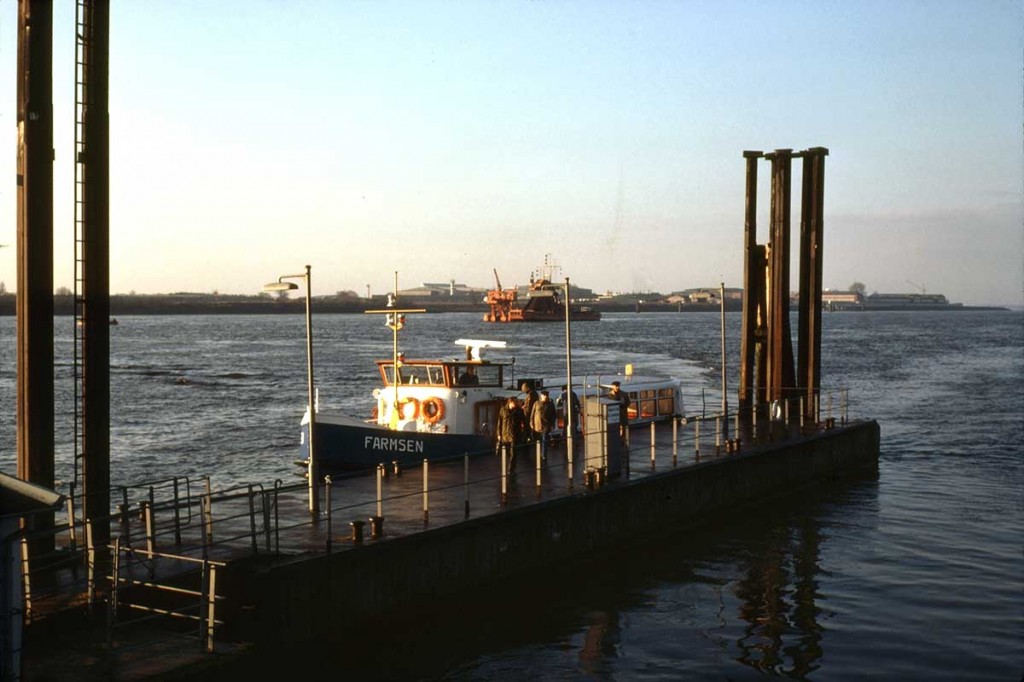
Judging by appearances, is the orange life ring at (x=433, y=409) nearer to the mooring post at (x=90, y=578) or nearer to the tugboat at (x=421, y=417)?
the tugboat at (x=421, y=417)

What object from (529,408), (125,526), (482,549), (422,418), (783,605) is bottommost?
(783,605)

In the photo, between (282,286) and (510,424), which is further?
(510,424)

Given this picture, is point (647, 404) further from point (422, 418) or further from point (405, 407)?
point (405, 407)

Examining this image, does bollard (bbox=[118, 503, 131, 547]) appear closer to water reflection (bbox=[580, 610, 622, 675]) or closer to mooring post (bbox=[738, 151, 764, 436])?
water reflection (bbox=[580, 610, 622, 675])

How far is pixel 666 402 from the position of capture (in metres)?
32.7

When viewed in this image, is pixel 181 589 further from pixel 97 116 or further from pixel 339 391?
pixel 339 391

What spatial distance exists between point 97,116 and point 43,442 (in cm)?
428

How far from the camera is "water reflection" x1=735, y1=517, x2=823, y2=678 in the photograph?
623 inches

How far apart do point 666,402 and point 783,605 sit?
14.4 metres

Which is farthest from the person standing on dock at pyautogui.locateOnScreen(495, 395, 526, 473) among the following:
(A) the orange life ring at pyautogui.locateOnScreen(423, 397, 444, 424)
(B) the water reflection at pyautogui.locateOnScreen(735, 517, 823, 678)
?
(B) the water reflection at pyautogui.locateOnScreen(735, 517, 823, 678)

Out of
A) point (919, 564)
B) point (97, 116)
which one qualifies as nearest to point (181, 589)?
point (97, 116)

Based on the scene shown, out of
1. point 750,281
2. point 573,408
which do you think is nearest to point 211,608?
point 573,408

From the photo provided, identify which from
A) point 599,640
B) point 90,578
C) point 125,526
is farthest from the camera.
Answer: point 599,640

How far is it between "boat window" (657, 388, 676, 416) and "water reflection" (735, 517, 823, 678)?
8402mm
